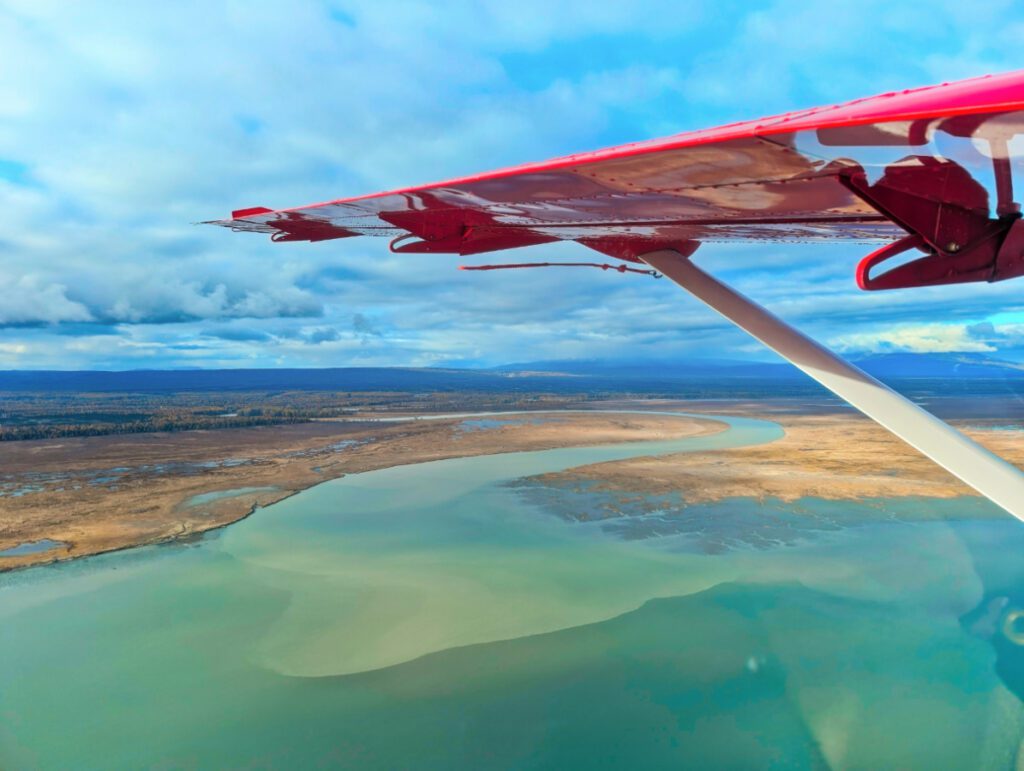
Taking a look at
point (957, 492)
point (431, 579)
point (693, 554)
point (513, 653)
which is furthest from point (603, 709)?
point (957, 492)

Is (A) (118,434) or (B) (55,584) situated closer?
(B) (55,584)

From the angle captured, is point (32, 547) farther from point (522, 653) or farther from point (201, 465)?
point (522, 653)

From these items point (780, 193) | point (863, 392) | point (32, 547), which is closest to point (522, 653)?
point (863, 392)

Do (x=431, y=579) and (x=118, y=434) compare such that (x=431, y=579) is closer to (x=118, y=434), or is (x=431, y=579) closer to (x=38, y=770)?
(x=38, y=770)

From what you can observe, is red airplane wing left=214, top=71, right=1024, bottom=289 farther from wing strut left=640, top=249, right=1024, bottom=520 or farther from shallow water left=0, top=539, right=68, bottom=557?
shallow water left=0, top=539, right=68, bottom=557

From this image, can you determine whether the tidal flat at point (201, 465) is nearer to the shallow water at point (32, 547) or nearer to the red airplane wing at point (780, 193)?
the shallow water at point (32, 547)

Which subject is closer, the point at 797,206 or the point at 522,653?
the point at 797,206
